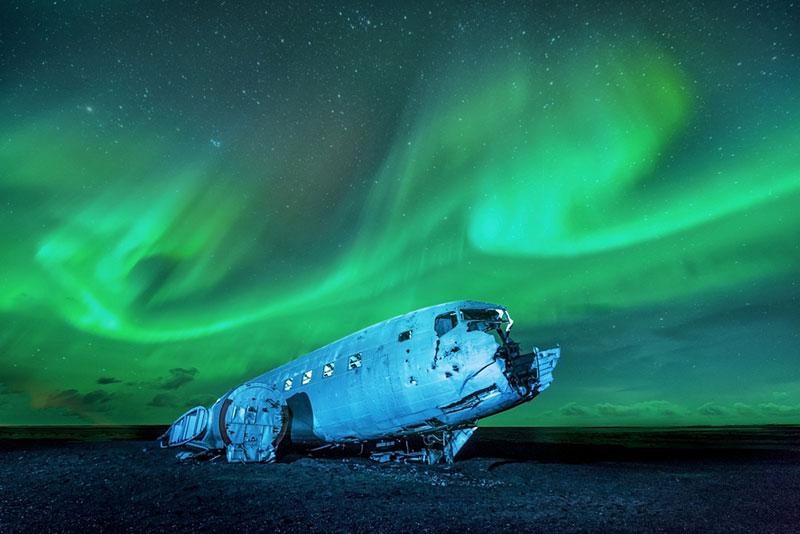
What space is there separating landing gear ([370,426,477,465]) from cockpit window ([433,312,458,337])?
22.2ft

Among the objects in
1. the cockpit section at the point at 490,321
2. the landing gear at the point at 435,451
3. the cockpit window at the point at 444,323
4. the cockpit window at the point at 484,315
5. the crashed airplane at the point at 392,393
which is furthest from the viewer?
the landing gear at the point at 435,451

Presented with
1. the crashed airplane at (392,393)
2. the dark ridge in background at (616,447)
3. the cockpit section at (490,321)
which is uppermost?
the cockpit section at (490,321)

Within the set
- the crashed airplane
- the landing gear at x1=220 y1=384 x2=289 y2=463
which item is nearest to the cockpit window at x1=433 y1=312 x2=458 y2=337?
the crashed airplane

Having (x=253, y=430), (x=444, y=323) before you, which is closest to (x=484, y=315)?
(x=444, y=323)

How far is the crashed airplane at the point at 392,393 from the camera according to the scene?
1738cm

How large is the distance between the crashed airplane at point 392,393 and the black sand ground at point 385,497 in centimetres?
134

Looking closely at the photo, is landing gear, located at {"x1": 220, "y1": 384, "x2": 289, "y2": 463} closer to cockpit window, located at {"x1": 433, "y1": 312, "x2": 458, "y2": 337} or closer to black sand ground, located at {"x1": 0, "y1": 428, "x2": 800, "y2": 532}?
black sand ground, located at {"x1": 0, "y1": 428, "x2": 800, "y2": 532}

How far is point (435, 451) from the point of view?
22.3m

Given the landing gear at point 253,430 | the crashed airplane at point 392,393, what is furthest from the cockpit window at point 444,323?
the landing gear at point 253,430

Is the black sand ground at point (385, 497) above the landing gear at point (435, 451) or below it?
below

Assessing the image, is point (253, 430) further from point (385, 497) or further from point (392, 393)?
point (385, 497)

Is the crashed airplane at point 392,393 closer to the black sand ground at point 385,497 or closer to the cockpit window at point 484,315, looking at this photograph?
the cockpit window at point 484,315

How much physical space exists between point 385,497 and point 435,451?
8.22 meters

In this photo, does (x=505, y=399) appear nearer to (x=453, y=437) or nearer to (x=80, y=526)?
(x=453, y=437)
